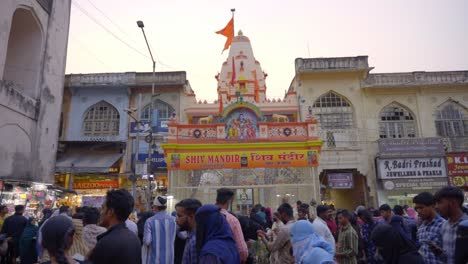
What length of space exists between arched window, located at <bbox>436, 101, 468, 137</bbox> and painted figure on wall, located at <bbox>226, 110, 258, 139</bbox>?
12.3m

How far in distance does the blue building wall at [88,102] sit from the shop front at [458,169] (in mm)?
18846

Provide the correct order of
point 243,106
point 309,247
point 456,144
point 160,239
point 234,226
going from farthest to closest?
point 456,144, point 243,106, point 160,239, point 234,226, point 309,247

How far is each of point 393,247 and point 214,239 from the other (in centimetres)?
187

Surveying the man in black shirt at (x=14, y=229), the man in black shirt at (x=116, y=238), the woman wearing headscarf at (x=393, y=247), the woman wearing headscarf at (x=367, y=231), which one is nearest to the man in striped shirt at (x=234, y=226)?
the woman wearing headscarf at (x=393, y=247)

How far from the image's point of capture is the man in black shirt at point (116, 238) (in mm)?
2189

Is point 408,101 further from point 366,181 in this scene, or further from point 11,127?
point 11,127

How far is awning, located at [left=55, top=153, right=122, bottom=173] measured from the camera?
58.5ft

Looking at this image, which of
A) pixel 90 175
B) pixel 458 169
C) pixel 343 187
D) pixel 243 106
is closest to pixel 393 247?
pixel 243 106

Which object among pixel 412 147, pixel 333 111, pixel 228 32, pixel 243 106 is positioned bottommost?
pixel 412 147

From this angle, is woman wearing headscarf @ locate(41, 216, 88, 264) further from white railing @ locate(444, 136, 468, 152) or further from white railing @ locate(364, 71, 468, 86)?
white railing @ locate(444, 136, 468, 152)

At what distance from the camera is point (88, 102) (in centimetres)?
2039

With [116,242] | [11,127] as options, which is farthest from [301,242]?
[11,127]

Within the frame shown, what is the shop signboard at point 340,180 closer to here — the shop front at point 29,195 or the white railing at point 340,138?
the white railing at point 340,138

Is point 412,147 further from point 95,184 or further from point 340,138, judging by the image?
point 95,184
